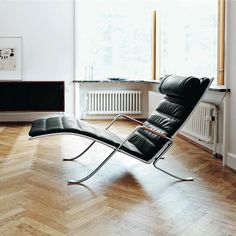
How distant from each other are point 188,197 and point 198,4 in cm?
329

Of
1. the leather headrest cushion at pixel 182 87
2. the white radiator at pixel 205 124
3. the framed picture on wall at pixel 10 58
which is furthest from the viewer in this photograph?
the framed picture on wall at pixel 10 58

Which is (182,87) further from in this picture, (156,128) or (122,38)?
(122,38)

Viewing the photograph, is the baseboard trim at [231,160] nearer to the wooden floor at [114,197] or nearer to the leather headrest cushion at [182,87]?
the wooden floor at [114,197]

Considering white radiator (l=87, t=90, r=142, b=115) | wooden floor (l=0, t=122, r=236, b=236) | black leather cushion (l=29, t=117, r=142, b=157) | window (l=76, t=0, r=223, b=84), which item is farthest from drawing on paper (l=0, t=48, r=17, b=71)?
black leather cushion (l=29, t=117, r=142, b=157)

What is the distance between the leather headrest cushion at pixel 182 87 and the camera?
3.12 m

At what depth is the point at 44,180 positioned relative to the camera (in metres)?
3.10

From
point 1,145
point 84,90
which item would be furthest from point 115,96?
point 1,145

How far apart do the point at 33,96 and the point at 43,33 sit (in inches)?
45.2

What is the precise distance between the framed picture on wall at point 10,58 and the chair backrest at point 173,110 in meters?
3.63

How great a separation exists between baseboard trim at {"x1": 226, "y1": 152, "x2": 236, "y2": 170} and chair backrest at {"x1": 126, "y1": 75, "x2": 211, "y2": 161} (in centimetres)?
75

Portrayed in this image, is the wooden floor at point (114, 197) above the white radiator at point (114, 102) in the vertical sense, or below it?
below

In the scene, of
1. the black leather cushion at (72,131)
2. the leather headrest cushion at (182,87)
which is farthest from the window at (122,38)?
the black leather cushion at (72,131)

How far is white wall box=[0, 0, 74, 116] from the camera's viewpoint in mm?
6422

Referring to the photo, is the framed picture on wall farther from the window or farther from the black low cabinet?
the window
